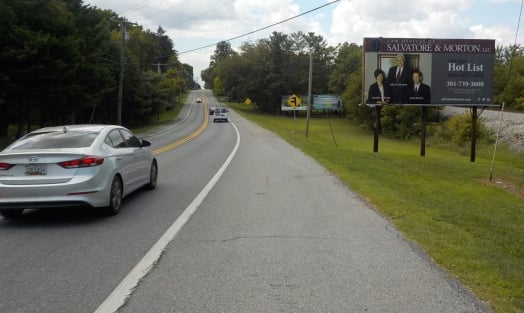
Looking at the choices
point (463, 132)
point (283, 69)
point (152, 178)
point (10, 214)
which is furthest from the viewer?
point (283, 69)

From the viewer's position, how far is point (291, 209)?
923 cm

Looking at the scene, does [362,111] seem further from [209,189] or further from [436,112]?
[209,189]

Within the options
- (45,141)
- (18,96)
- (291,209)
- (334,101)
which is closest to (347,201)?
(291,209)

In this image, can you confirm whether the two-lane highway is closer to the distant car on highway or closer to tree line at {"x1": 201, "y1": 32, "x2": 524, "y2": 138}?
the distant car on highway

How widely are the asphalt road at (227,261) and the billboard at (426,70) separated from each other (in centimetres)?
1730

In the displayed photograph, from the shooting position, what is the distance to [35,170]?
7891mm

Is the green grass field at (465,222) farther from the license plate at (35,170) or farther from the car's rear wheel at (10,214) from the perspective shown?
the car's rear wheel at (10,214)

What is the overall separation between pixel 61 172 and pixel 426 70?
22.3 meters

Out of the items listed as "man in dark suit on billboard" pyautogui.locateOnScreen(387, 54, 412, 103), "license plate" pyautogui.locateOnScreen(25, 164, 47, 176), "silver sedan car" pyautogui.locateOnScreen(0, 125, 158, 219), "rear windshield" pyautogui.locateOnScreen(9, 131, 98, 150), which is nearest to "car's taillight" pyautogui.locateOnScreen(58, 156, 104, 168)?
"silver sedan car" pyautogui.locateOnScreen(0, 125, 158, 219)

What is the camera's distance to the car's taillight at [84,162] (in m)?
7.97

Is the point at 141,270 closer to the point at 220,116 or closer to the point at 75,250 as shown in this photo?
the point at 75,250

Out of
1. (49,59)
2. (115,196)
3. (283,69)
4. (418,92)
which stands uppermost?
(283,69)

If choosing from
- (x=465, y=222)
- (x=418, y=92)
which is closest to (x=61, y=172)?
(x=465, y=222)

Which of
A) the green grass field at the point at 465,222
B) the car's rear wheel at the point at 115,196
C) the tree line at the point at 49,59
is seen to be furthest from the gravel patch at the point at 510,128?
the car's rear wheel at the point at 115,196
